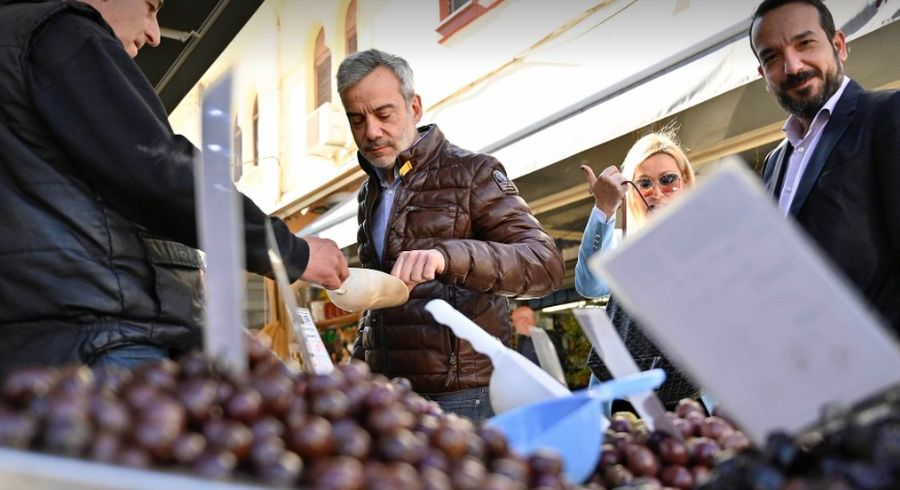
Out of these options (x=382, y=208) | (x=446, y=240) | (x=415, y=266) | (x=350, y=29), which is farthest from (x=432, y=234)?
(x=350, y=29)

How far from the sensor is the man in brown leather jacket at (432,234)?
205cm

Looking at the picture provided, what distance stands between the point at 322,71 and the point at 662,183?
4.88 metres

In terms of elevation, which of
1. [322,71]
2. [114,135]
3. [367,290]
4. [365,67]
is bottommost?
[367,290]

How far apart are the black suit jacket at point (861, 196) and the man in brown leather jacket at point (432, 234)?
678mm

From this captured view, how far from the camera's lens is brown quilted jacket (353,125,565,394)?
2.05m

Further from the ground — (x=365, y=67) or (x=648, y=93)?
(x=648, y=93)

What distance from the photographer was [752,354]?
695 millimetres

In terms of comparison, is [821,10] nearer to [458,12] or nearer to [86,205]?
[86,205]

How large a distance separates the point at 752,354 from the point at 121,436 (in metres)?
0.53

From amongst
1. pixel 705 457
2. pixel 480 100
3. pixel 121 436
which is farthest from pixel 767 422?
pixel 480 100

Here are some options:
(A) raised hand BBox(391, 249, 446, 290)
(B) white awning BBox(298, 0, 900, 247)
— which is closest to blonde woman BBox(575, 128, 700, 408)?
(B) white awning BBox(298, 0, 900, 247)

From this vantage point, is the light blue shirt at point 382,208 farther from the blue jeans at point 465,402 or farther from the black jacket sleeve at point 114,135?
the black jacket sleeve at point 114,135

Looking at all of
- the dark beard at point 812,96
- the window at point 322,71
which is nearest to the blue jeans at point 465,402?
the dark beard at point 812,96

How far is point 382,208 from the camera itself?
7.48ft
